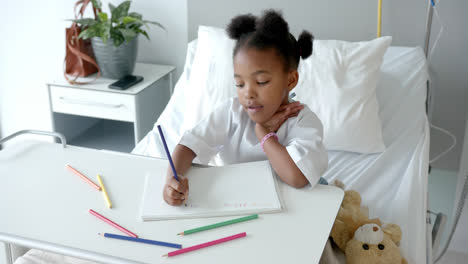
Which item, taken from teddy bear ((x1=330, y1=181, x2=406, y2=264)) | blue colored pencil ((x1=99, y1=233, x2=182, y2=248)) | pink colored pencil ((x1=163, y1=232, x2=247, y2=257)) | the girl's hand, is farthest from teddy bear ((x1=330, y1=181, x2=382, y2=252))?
blue colored pencil ((x1=99, y1=233, x2=182, y2=248))

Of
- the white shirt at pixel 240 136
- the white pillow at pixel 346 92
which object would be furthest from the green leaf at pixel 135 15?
the white shirt at pixel 240 136

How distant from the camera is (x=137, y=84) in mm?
2332

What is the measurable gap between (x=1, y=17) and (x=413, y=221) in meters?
2.50

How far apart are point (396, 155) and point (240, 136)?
679 millimetres

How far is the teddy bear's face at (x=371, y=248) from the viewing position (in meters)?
1.10

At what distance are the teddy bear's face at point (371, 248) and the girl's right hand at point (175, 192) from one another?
42 cm

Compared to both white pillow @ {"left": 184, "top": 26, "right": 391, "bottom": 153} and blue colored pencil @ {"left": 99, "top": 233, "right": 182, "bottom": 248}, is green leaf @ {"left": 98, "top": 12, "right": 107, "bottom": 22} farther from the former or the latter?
blue colored pencil @ {"left": 99, "top": 233, "right": 182, "bottom": 248}

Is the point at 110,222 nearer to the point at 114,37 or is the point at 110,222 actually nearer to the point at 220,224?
the point at 220,224

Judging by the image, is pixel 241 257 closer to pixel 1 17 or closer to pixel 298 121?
pixel 298 121

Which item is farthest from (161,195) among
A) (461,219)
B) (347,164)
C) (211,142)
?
(461,219)

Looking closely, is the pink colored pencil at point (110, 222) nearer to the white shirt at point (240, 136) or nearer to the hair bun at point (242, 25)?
the white shirt at point (240, 136)

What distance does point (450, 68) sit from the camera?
209 cm

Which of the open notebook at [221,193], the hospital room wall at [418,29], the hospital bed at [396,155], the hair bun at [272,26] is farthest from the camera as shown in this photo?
the hospital room wall at [418,29]

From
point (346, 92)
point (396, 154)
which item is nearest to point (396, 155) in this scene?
point (396, 154)
